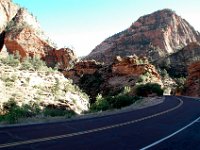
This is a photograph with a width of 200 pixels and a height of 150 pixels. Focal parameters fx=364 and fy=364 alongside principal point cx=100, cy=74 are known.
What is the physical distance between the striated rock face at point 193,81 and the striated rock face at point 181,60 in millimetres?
34342

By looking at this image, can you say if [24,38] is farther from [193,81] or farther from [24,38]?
[193,81]

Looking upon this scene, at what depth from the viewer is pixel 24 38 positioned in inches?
3278

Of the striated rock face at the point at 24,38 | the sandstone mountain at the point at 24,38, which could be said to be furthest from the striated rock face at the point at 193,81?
the striated rock face at the point at 24,38

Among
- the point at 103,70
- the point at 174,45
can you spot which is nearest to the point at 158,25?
the point at 174,45

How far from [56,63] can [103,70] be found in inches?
488

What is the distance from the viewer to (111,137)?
1191cm

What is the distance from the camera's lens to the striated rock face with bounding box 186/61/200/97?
72550 mm

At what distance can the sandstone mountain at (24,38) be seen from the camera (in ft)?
265

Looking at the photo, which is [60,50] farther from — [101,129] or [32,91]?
[101,129]

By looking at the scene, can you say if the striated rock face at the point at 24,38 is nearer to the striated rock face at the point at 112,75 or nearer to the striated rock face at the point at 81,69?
the striated rock face at the point at 81,69

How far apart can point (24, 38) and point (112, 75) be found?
893 inches

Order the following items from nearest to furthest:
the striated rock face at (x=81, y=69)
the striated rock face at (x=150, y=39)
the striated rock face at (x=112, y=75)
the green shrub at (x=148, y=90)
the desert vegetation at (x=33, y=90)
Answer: the desert vegetation at (x=33, y=90)
the green shrub at (x=148, y=90)
the striated rock face at (x=112, y=75)
the striated rock face at (x=81, y=69)
the striated rock face at (x=150, y=39)

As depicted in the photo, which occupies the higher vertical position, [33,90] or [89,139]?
[33,90]

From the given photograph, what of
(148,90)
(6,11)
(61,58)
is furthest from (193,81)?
(6,11)
